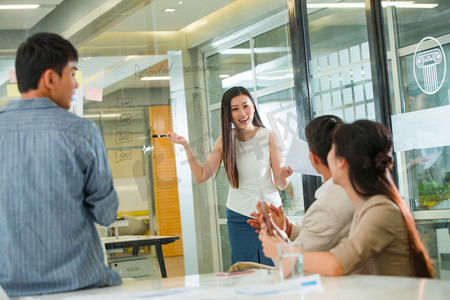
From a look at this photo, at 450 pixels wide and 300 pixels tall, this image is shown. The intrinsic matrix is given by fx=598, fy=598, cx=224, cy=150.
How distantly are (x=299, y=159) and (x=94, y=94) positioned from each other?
1.30 meters

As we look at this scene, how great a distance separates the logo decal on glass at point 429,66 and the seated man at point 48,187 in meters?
2.16

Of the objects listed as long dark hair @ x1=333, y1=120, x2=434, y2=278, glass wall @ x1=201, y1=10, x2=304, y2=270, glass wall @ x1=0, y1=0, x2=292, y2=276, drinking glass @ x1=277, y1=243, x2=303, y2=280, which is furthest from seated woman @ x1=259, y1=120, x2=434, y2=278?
glass wall @ x1=201, y1=10, x2=304, y2=270

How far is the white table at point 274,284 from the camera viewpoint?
1230 millimetres

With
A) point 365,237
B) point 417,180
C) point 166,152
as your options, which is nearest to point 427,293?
point 365,237

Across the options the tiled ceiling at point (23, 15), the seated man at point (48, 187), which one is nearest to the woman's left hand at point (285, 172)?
the tiled ceiling at point (23, 15)

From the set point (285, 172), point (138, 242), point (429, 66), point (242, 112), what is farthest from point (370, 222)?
point (138, 242)

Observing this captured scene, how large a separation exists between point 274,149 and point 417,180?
2.77ft

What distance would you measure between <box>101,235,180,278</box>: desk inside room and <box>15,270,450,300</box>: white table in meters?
1.81

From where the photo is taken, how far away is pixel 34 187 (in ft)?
5.15

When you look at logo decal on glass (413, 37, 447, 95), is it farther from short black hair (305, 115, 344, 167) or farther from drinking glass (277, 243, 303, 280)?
drinking glass (277, 243, 303, 280)

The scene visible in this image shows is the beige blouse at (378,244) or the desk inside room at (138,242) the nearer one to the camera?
the beige blouse at (378,244)

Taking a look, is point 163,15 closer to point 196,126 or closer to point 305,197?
point 196,126

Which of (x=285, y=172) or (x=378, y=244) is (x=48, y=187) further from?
(x=285, y=172)

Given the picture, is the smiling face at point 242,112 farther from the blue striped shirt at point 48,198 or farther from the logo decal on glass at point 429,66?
the blue striped shirt at point 48,198
